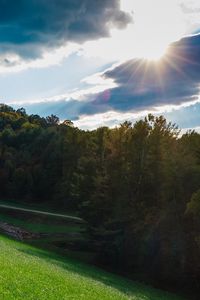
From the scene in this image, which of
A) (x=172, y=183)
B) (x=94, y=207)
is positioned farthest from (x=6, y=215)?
(x=172, y=183)

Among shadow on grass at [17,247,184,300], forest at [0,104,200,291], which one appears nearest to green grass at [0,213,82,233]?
forest at [0,104,200,291]

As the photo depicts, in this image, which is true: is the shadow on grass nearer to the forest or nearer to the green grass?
the forest

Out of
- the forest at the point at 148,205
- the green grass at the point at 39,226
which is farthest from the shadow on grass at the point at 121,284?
the green grass at the point at 39,226

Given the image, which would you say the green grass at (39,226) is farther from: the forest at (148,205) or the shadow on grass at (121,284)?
the shadow on grass at (121,284)

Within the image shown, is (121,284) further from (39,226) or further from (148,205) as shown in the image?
(39,226)

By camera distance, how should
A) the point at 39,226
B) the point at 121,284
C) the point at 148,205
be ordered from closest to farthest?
the point at 121,284, the point at 148,205, the point at 39,226

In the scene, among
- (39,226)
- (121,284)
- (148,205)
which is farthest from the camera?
(39,226)

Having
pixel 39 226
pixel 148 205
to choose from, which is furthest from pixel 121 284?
pixel 39 226

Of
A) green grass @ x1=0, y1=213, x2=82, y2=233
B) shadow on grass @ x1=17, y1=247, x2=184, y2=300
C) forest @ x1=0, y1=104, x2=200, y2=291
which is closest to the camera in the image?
shadow on grass @ x1=17, y1=247, x2=184, y2=300

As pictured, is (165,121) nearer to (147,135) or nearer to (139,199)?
(147,135)

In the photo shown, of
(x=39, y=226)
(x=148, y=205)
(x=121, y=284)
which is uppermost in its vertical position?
(x=148, y=205)

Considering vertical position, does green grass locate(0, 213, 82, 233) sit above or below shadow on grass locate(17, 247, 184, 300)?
above
